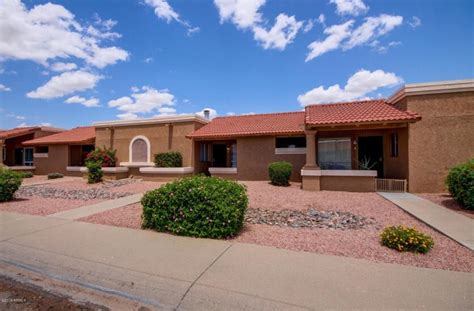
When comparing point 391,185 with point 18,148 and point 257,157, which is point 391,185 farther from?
point 18,148

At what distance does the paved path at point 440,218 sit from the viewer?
5.39 metres

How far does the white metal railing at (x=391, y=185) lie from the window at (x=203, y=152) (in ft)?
38.8

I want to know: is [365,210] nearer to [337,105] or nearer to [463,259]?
[463,259]

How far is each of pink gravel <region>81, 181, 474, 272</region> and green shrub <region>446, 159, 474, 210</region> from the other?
A: 2.00 meters

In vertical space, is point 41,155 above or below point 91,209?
above

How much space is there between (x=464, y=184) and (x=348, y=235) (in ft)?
17.7

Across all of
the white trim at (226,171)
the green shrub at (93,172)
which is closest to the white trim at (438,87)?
the white trim at (226,171)

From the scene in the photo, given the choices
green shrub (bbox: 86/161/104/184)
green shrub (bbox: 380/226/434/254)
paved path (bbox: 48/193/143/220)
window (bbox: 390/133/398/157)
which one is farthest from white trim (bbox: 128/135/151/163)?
green shrub (bbox: 380/226/434/254)

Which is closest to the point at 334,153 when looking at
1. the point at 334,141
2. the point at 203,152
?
the point at 334,141

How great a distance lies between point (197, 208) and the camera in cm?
547

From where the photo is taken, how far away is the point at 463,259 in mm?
4289

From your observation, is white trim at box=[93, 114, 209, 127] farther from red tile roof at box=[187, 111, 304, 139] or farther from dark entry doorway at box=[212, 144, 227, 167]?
dark entry doorway at box=[212, 144, 227, 167]

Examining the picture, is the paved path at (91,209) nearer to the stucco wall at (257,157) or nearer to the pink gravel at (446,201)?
the stucco wall at (257,157)

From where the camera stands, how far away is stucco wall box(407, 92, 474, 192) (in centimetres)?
1037
